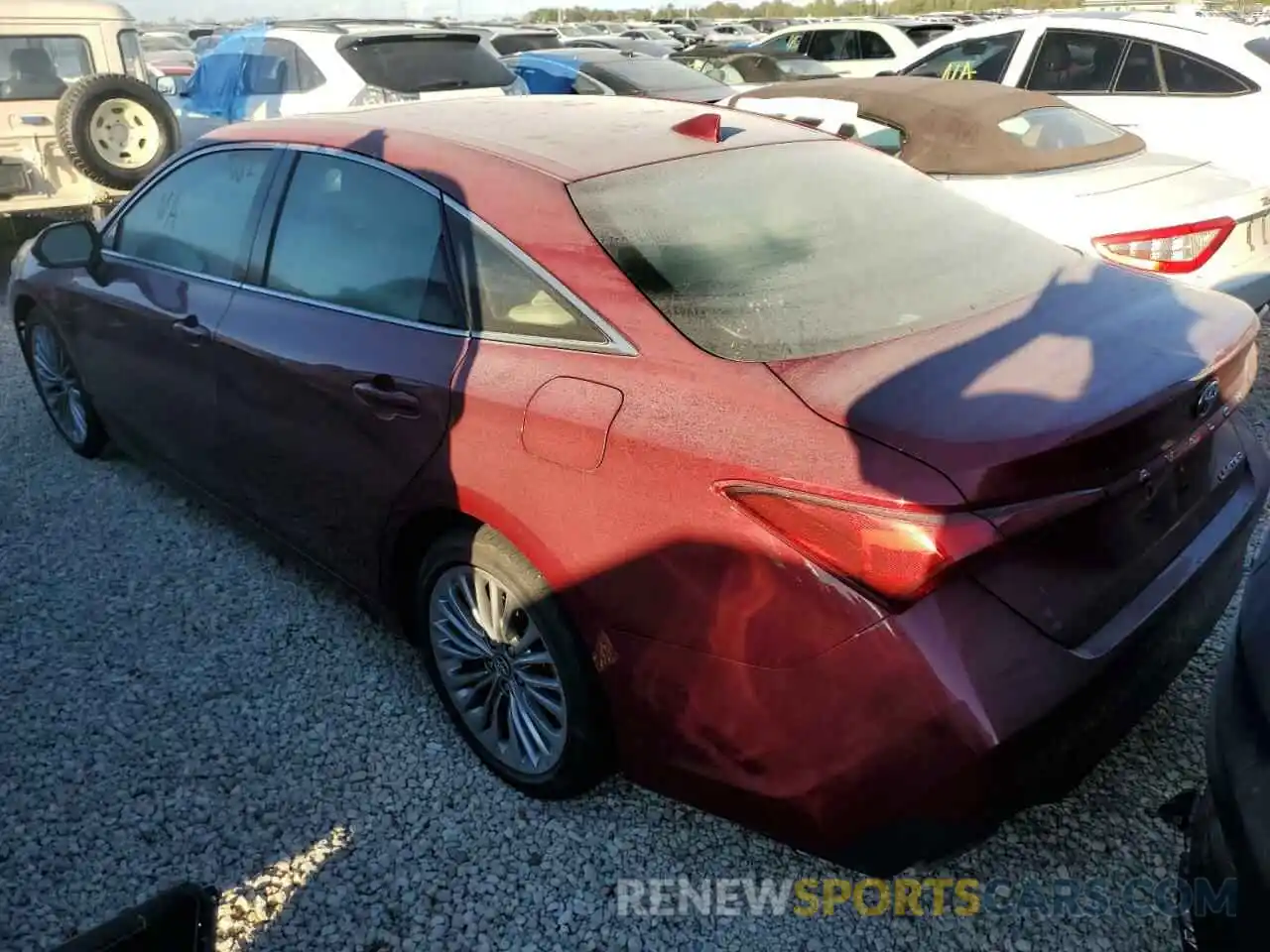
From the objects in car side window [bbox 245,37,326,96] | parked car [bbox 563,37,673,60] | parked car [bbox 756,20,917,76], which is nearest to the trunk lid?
car side window [bbox 245,37,326,96]

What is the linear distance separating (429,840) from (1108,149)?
4.83 meters

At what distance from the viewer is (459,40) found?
8656 millimetres

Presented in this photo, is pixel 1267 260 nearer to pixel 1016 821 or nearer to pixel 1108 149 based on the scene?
pixel 1108 149

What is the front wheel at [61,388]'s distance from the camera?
446 centimetres

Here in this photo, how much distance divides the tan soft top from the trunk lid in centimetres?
297

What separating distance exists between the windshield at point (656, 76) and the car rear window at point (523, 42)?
4547mm

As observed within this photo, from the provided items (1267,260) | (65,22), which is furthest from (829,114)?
(65,22)

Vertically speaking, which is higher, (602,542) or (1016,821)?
(602,542)

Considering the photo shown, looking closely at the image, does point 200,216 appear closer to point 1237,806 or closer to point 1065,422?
point 1065,422

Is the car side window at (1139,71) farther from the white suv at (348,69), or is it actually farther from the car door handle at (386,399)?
the car door handle at (386,399)

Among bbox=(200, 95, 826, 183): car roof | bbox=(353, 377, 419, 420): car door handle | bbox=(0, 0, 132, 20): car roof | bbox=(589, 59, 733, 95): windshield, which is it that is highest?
bbox=(200, 95, 826, 183): car roof

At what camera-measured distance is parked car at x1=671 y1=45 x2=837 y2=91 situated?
13.0 m

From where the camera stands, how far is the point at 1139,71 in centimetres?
720

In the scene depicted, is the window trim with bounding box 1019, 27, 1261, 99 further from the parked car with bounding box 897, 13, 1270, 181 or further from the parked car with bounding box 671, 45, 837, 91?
the parked car with bounding box 671, 45, 837, 91
